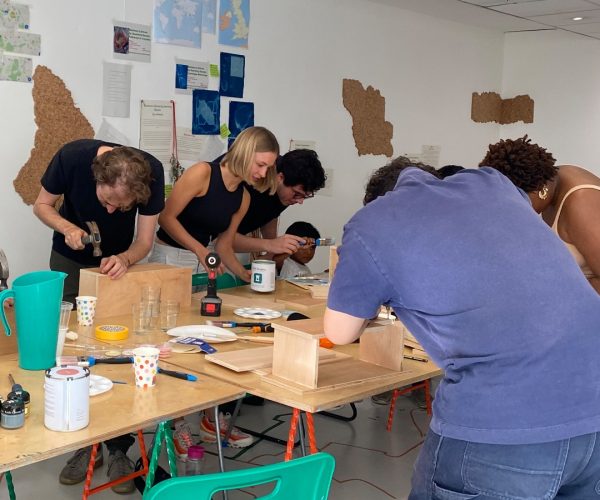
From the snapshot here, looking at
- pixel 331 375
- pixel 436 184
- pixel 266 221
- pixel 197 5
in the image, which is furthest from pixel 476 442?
pixel 197 5

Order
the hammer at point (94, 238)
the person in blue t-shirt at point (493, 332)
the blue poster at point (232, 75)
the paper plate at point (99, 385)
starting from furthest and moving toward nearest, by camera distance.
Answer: the blue poster at point (232, 75) < the hammer at point (94, 238) < the paper plate at point (99, 385) < the person in blue t-shirt at point (493, 332)

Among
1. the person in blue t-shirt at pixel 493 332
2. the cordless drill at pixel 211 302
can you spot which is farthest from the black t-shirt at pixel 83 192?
the person in blue t-shirt at pixel 493 332

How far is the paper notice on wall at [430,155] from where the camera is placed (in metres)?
6.82

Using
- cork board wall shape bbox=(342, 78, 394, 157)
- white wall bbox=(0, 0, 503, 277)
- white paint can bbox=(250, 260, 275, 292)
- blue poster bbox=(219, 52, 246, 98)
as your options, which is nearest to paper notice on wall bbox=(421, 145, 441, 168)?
white wall bbox=(0, 0, 503, 277)

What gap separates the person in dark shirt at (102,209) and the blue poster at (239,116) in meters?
1.84

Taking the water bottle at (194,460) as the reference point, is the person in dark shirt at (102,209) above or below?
above

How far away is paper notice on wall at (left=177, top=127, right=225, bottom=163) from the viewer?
4.88m

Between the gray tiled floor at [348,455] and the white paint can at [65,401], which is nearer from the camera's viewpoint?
the white paint can at [65,401]

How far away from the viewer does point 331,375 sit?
231cm

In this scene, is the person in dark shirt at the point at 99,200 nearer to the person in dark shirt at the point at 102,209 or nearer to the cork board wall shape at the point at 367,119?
the person in dark shirt at the point at 102,209

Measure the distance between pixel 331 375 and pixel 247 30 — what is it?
3.42 meters

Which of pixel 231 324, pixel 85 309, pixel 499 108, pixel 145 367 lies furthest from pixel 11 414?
pixel 499 108

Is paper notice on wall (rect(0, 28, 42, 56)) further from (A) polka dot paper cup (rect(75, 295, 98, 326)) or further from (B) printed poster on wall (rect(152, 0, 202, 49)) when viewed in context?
(A) polka dot paper cup (rect(75, 295, 98, 326))

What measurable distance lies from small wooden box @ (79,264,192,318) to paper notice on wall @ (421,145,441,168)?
411cm
